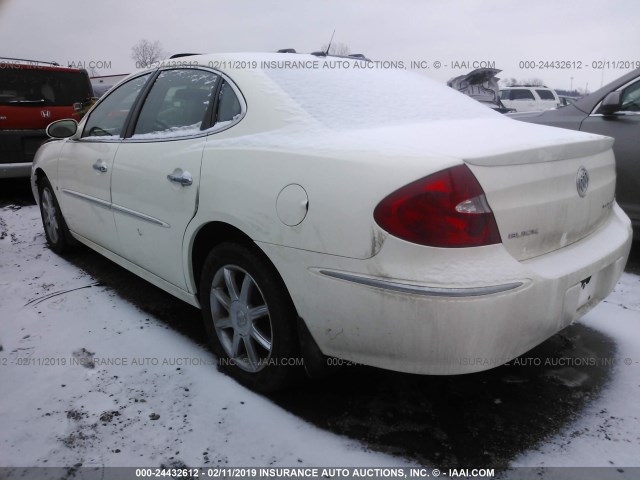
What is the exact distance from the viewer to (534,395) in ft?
7.32

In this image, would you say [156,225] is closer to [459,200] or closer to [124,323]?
[124,323]

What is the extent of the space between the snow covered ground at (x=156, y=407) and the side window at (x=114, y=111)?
1.15 metres

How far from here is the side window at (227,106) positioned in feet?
7.54

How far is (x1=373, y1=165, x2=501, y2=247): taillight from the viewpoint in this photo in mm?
1643

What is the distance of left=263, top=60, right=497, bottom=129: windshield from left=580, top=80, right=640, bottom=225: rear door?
1829 mm

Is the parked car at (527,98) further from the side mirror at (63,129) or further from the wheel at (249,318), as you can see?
the wheel at (249,318)

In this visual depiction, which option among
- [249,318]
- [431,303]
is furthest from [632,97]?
[249,318]

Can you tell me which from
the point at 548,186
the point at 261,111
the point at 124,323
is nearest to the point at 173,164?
the point at 261,111

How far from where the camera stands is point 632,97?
391cm

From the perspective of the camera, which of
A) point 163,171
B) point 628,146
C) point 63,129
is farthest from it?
point 628,146

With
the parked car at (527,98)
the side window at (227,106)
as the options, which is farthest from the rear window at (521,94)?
the side window at (227,106)

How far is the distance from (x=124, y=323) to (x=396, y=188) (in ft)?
6.57

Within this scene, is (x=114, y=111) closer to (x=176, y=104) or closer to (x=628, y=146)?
(x=176, y=104)

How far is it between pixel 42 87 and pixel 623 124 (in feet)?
22.7
